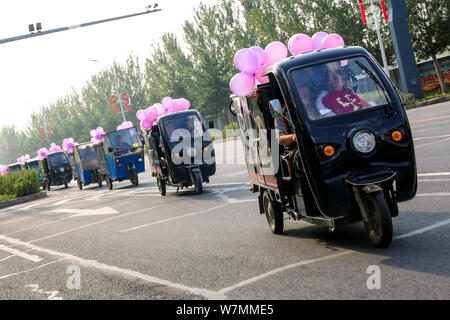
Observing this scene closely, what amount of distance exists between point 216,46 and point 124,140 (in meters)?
38.2

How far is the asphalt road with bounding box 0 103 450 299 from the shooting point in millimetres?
4934

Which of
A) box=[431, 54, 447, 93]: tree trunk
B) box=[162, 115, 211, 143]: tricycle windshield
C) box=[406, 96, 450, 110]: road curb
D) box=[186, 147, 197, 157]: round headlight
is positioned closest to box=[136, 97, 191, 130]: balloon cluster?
box=[162, 115, 211, 143]: tricycle windshield

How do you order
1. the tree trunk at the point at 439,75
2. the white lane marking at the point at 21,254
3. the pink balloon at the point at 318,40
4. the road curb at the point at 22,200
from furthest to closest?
1. the tree trunk at the point at 439,75
2. the road curb at the point at 22,200
3. the white lane marking at the point at 21,254
4. the pink balloon at the point at 318,40

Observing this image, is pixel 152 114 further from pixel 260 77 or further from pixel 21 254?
pixel 260 77

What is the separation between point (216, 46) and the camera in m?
58.9

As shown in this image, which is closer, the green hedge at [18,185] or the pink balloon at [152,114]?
the pink balloon at [152,114]

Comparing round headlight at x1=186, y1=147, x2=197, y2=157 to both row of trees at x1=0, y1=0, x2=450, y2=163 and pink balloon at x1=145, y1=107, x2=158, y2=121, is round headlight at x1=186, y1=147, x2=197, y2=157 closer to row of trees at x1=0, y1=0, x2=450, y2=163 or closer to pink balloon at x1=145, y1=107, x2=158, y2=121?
pink balloon at x1=145, y1=107, x2=158, y2=121

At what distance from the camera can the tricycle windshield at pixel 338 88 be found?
586cm

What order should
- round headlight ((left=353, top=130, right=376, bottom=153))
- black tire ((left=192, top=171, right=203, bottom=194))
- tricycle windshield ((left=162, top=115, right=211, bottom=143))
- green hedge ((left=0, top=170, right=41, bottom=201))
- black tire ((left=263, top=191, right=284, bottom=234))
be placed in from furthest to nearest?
1. green hedge ((left=0, top=170, right=41, bottom=201))
2. tricycle windshield ((left=162, top=115, right=211, bottom=143))
3. black tire ((left=192, top=171, right=203, bottom=194))
4. black tire ((left=263, top=191, right=284, bottom=234))
5. round headlight ((left=353, top=130, right=376, bottom=153))

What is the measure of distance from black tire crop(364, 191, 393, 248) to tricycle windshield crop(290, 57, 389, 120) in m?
0.98

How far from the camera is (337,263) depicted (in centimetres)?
549

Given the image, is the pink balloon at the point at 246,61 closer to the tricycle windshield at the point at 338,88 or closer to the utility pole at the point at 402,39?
the tricycle windshield at the point at 338,88

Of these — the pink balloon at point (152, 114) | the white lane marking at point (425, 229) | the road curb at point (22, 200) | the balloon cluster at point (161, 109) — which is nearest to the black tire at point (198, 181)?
the balloon cluster at point (161, 109)

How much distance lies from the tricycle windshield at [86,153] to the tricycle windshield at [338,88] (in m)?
24.8
